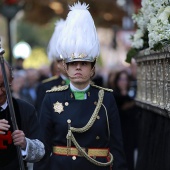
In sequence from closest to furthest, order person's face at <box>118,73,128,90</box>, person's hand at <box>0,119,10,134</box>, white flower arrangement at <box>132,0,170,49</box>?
person's hand at <box>0,119,10,134</box> < white flower arrangement at <box>132,0,170,49</box> < person's face at <box>118,73,128,90</box>

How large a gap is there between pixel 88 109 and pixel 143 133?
3135 millimetres

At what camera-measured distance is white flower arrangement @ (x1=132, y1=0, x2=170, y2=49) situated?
7703mm

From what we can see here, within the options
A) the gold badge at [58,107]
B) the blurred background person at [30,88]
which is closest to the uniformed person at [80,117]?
the gold badge at [58,107]

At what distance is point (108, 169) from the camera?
6613 mm

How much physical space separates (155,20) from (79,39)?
1.66m

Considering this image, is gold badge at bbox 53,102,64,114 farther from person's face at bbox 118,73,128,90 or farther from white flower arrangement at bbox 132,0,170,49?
person's face at bbox 118,73,128,90

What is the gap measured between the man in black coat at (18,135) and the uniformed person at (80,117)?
37 cm

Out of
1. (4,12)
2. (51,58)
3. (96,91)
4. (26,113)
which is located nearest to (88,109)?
(96,91)

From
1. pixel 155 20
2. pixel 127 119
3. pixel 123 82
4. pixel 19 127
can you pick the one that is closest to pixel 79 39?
pixel 19 127

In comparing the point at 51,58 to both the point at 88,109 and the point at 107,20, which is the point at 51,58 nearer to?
the point at 88,109

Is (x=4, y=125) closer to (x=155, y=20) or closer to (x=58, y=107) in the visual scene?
(x=58, y=107)

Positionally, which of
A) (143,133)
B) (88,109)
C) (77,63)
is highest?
(77,63)

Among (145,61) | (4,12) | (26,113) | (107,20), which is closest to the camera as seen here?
(26,113)

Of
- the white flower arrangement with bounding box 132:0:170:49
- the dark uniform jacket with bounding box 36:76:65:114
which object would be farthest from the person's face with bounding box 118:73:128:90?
the white flower arrangement with bounding box 132:0:170:49
